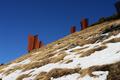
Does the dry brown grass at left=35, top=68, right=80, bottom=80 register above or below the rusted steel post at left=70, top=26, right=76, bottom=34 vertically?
below

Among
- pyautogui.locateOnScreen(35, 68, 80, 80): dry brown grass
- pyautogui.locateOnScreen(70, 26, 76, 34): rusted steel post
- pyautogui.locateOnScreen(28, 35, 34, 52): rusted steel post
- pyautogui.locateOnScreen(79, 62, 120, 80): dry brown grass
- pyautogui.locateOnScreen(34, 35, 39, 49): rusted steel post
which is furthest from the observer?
pyautogui.locateOnScreen(34, 35, 39, 49): rusted steel post

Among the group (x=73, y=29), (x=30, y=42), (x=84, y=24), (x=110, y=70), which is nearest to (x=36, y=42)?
(x=30, y=42)

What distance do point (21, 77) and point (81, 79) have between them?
638cm

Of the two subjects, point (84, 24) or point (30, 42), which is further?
point (30, 42)

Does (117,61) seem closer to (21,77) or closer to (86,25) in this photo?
(21,77)

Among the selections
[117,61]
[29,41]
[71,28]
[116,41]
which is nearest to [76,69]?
[117,61]

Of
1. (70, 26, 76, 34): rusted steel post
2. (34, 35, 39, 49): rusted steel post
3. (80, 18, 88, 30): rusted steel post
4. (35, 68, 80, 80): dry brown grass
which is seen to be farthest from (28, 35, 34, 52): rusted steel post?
(35, 68, 80, 80): dry brown grass

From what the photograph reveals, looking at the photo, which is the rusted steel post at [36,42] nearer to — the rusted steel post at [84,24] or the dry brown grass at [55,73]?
the rusted steel post at [84,24]

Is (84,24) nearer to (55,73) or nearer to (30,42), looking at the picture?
(30,42)

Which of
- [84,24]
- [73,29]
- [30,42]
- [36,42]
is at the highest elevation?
[73,29]

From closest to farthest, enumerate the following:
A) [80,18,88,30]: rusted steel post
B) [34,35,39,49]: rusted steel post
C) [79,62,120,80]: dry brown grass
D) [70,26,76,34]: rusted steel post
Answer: [79,62,120,80]: dry brown grass
[80,18,88,30]: rusted steel post
[70,26,76,34]: rusted steel post
[34,35,39,49]: rusted steel post

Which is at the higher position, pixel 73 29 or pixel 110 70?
pixel 73 29

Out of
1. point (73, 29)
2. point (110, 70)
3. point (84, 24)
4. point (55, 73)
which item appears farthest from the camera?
point (73, 29)

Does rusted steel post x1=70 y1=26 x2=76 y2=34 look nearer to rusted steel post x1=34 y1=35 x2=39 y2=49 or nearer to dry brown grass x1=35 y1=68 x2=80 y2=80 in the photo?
rusted steel post x1=34 y1=35 x2=39 y2=49
